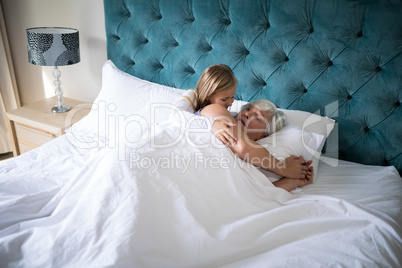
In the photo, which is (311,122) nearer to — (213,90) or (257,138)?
(257,138)

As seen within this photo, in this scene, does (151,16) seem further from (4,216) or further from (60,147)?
(4,216)

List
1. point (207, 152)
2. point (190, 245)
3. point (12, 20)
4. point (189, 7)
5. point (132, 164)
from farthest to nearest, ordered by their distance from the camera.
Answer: point (12, 20)
point (189, 7)
point (207, 152)
point (132, 164)
point (190, 245)

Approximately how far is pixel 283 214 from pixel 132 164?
0.63m

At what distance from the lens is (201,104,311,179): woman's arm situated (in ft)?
4.49

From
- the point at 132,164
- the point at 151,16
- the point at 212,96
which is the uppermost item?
the point at 151,16

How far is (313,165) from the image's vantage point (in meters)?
1.54

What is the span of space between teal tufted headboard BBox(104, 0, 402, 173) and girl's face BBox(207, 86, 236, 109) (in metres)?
0.31

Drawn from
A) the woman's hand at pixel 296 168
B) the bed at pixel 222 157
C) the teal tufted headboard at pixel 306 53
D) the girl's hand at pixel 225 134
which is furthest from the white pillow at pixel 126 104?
the woman's hand at pixel 296 168

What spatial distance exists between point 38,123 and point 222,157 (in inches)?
59.6

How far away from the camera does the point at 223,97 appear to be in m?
1.55

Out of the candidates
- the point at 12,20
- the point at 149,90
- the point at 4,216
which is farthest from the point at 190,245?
the point at 12,20

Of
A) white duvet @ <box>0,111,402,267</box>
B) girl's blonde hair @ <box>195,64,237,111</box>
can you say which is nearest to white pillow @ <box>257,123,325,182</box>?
white duvet @ <box>0,111,402,267</box>

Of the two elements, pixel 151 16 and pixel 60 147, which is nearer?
pixel 60 147

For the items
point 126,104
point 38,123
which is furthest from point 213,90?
point 38,123
